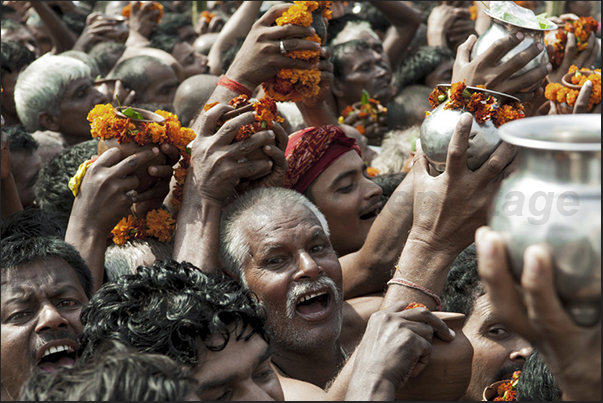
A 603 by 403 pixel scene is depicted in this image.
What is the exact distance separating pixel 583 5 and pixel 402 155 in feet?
16.6

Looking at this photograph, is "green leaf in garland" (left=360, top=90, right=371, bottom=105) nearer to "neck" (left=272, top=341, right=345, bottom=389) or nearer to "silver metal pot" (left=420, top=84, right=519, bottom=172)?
"silver metal pot" (left=420, top=84, right=519, bottom=172)

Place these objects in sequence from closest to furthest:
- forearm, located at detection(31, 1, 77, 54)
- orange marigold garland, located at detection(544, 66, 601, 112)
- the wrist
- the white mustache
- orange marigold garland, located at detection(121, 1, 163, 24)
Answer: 1. the white mustache
2. the wrist
3. orange marigold garland, located at detection(544, 66, 601, 112)
4. forearm, located at detection(31, 1, 77, 54)
5. orange marigold garland, located at detection(121, 1, 163, 24)

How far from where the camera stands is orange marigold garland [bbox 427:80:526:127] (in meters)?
3.50

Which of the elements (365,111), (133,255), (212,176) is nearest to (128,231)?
(133,255)

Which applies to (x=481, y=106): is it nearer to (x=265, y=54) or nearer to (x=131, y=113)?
(x=265, y=54)

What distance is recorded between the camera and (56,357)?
3160 mm

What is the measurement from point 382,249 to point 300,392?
146 cm

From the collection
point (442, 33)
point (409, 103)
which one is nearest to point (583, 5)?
point (442, 33)

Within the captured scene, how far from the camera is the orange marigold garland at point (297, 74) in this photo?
4.25 m

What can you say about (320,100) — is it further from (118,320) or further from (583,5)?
(583,5)

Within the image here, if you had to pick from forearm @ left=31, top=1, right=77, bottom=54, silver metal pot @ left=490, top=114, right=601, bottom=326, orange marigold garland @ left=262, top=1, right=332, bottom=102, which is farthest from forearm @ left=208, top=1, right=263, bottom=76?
silver metal pot @ left=490, top=114, right=601, bottom=326

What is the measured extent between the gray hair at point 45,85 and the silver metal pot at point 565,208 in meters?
5.55

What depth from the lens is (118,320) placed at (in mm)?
2633

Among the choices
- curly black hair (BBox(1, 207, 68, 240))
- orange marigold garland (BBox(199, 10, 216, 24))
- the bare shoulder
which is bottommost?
orange marigold garland (BBox(199, 10, 216, 24))
